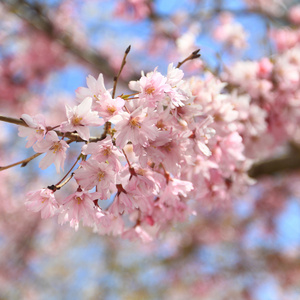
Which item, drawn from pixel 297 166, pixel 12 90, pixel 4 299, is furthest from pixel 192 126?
pixel 4 299

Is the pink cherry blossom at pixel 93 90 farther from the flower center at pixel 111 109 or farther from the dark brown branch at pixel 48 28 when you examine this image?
the dark brown branch at pixel 48 28

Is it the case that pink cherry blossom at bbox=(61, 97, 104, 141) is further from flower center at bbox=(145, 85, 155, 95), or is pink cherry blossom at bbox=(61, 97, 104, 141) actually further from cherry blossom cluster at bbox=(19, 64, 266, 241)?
flower center at bbox=(145, 85, 155, 95)

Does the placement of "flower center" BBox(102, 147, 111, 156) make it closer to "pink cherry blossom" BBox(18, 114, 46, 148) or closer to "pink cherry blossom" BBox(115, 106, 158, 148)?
"pink cherry blossom" BBox(115, 106, 158, 148)

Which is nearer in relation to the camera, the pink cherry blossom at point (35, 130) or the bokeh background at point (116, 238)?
the pink cherry blossom at point (35, 130)

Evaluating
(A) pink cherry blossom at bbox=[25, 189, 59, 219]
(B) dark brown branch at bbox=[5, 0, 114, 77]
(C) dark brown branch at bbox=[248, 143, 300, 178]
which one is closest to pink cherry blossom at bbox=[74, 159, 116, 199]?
(A) pink cherry blossom at bbox=[25, 189, 59, 219]

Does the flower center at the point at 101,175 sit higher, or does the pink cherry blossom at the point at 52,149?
the pink cherry blossom at the point at 52,149

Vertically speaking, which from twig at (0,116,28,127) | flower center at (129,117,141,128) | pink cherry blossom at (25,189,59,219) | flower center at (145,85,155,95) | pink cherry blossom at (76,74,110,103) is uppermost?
flower center at (145,85,155,95)

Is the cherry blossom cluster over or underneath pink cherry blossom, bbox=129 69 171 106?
underneath

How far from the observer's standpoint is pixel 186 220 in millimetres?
1271

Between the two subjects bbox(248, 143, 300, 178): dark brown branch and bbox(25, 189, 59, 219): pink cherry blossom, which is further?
bbox(248, 143, 300, 178): dark brown branch

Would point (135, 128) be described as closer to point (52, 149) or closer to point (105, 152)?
point (105, 152)

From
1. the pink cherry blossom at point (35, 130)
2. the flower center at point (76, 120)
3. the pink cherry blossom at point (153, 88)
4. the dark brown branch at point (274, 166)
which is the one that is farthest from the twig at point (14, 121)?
the dark brown branch at point (274, 166)

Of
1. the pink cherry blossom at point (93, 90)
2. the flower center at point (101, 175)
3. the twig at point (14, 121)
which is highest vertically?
the pink cherry blossom at point (93, 90)

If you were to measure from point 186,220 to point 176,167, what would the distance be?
35 centimetres
